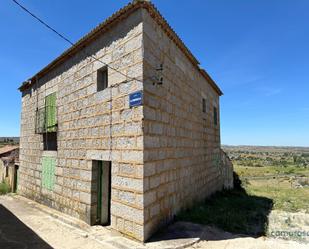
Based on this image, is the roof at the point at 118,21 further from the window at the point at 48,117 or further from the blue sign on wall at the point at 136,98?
the blue sign on wall at the point at 136,98

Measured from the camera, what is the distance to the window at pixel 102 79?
7128mm

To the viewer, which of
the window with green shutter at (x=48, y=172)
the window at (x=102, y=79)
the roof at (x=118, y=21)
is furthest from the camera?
the window with green shutter at (x=48, y=172)

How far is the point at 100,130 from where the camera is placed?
266 inches

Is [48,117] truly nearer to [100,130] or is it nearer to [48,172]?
[48,172]

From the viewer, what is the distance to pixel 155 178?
19.5 feet

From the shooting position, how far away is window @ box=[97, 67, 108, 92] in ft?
23.4

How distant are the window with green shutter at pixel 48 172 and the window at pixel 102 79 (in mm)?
3476

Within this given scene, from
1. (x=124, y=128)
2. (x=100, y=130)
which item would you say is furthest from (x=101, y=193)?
(x=124, y=128)

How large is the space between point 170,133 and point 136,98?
5.43 feet

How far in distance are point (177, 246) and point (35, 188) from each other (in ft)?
24.0

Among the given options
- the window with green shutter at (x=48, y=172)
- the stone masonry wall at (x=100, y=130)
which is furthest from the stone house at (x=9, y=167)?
the window with green shutter at (x=48, y=172)

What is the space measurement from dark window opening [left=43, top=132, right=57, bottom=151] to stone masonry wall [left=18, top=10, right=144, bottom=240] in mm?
219

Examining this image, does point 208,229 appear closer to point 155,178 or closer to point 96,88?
point 155,178

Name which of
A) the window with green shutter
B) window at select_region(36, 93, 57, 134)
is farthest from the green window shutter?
the window with green shutter
